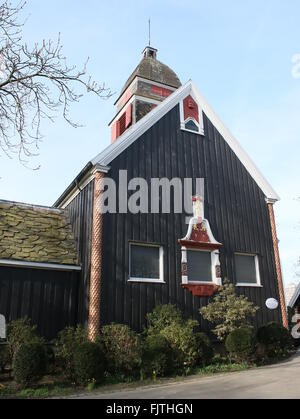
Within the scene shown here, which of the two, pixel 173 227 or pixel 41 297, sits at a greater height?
pixel 173 227

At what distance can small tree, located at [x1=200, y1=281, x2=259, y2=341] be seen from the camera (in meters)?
13.4

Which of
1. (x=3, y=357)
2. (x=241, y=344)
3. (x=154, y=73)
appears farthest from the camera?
(x=154, y=73)

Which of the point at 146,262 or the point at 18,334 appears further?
the point at 146,262

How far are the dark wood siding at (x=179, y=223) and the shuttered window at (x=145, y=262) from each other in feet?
0.96

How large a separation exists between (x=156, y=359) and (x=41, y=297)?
4.62 metres

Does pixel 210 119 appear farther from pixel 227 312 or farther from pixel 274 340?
pixel 274 340

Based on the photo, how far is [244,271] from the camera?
16234mm

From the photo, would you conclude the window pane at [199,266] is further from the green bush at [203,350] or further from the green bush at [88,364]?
the green bush at [88,364]

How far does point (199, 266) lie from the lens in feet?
49.3

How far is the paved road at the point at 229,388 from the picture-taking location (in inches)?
314

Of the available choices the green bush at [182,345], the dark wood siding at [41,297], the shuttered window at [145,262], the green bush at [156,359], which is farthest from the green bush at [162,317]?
the dark wood siding at [41,297]

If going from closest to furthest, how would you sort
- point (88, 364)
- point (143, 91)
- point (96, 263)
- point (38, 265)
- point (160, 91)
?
point (88, 364) < point (96, 263) < point (38, 265) < point (143, 91) < point (160, 91)

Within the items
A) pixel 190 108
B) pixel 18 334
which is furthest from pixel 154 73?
pixel 18 334
